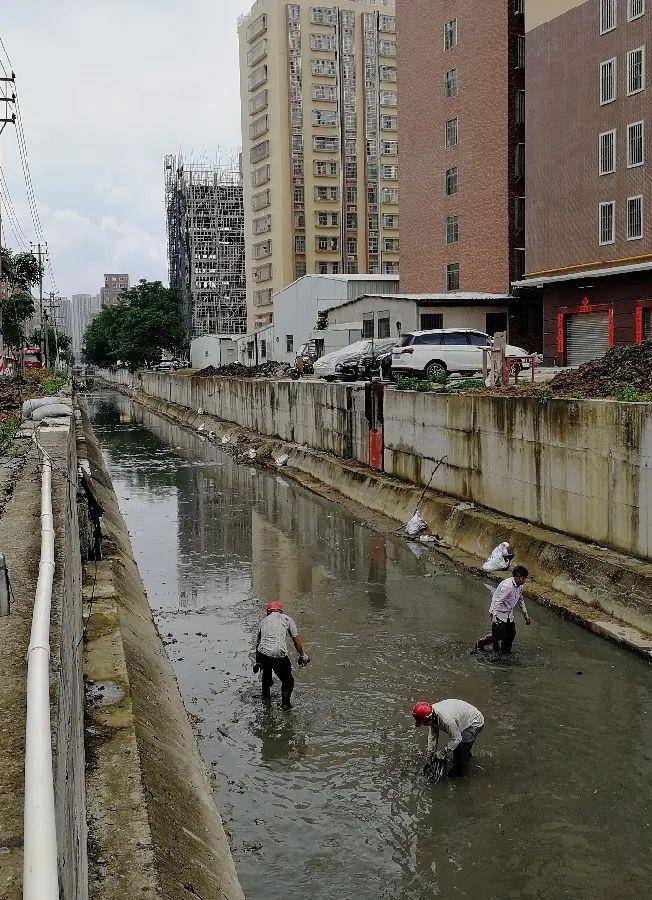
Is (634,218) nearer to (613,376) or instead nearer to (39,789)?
(613,376)

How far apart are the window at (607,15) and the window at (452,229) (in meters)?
16.1

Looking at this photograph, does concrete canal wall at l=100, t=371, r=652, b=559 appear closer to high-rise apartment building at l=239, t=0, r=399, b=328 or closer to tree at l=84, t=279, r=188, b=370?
high-rise apartment building at l=239, t=0, r=399, b=328

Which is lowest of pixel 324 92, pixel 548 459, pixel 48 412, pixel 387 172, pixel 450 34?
pixel 548 459

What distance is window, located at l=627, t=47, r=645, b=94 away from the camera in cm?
3006

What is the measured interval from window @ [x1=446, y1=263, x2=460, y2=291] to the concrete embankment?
53.5 ft

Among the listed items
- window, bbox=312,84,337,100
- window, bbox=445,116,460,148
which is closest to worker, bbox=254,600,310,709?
window, bbox=445,116,460,148

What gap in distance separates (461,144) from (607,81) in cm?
1540

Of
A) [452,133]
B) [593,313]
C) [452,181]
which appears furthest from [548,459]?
[452,133]

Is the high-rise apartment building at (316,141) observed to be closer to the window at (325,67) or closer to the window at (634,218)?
the window at (325,67)

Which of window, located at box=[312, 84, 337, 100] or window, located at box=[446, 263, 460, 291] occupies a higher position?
window, located at box=[312, 84, 337, 100]

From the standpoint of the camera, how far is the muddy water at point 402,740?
8.35 meters

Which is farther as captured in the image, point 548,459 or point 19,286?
point 19,286

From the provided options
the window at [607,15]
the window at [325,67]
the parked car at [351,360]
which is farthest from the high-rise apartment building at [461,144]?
the window at [325,67]

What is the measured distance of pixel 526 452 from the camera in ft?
62.7
